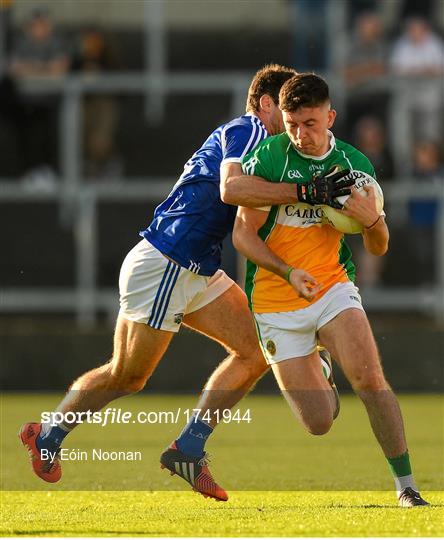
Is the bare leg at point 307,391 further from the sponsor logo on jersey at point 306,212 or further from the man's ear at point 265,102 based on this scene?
the man's ear at point 265,102

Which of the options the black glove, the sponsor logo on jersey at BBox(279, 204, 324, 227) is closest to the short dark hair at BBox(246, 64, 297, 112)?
the sponsor logo on jersey at BBox(279, 204, 324, 227)

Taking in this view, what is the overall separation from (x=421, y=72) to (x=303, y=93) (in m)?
9.66

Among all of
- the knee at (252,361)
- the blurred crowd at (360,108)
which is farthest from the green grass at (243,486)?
the blurred crowd at (360,108)

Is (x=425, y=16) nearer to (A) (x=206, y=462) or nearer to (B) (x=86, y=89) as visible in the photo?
(B) (x=86, y=89)

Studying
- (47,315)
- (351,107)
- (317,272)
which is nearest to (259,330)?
(317,272)

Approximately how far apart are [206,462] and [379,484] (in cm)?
122

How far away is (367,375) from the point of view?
7203 millimetres

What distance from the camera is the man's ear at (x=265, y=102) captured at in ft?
25.6

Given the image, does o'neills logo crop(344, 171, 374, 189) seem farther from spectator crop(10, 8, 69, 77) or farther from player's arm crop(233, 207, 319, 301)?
spectator crop(10, 8, 69, 77)

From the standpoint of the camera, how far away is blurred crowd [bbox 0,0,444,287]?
15.7m

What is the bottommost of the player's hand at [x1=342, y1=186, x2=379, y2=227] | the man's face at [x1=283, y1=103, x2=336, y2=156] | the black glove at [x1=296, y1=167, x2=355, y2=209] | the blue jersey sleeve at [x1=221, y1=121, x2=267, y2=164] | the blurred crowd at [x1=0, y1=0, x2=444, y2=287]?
the blurred crowd at [x1=0, y1=0, x2=444, y2=287]

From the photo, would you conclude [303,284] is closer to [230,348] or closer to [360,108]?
[230,348]

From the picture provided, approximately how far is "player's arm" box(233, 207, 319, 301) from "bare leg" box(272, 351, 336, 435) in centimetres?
47

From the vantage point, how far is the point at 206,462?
25.9ft
